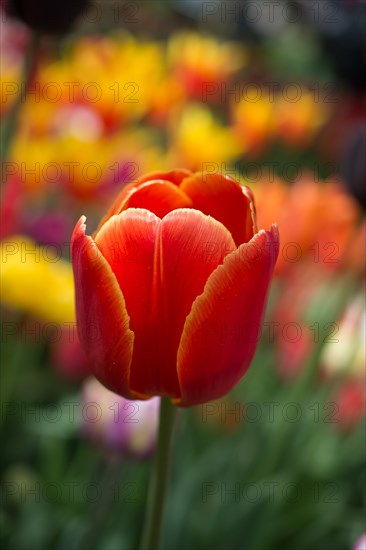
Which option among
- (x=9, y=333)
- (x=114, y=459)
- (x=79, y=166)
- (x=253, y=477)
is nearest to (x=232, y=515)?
(x=253, y=477)

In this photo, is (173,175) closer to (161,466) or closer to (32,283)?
(161,466)

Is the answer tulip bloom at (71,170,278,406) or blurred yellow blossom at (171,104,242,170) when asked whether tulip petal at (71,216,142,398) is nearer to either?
tulip bloom at (71,170,278,406)

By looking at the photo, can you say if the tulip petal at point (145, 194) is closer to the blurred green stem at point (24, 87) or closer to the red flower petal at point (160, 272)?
the red flower petal at point (160, 272)

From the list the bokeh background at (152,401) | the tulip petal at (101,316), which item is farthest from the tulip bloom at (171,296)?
the bokeh background at (152,401)

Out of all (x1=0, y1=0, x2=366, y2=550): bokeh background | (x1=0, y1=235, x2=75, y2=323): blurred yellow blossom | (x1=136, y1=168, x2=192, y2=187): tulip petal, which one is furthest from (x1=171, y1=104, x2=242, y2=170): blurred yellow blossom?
(x1=136, y1=168, x2=192, y2=187): tulip petal

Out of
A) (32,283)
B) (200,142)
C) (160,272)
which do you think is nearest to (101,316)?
(160,272)
